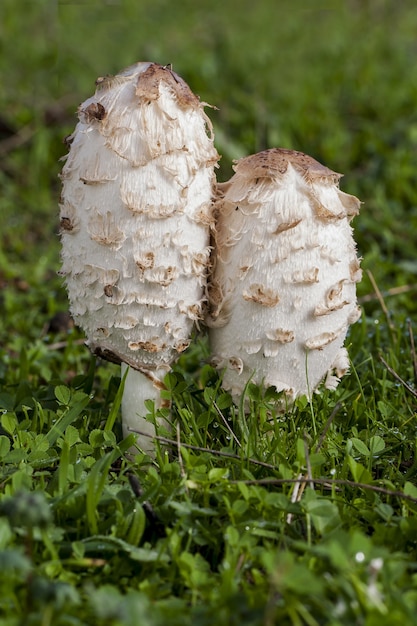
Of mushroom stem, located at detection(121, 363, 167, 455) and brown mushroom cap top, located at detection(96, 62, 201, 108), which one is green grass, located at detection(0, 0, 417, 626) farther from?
brown mushroom cap top, located at detection(96, 62, 201, 108)

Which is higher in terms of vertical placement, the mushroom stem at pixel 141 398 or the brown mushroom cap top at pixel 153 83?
the brown mushroom cap top at pixel 153 83

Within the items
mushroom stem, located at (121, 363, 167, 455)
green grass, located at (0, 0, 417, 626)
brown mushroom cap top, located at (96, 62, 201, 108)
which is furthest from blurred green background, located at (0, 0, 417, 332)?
brown mushroom cap top, located at (96, 62, 201, 108)

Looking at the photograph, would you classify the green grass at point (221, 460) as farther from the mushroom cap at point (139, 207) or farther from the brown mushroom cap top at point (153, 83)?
the brown mushroom cap top at point (153, 83)

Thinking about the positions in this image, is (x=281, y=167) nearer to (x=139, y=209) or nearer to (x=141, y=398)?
(x=139, y=209)

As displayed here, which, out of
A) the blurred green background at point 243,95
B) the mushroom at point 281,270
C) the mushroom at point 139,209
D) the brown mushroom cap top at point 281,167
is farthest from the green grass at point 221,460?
the brown mushroom cap top at point 281,167

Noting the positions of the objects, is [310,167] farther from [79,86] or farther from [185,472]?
[79,86]

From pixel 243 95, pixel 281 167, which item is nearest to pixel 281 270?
pixel 281 167

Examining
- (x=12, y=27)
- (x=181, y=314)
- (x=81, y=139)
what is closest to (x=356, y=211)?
(x=181, y=314)
